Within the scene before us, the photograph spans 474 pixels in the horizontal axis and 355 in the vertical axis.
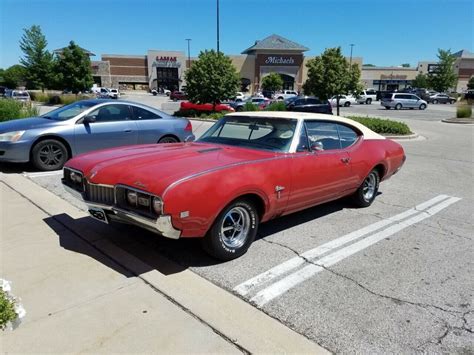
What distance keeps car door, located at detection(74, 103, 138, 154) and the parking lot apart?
4.87ft

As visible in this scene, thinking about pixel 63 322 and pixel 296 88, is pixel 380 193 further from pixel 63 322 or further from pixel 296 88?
pixel 296 88

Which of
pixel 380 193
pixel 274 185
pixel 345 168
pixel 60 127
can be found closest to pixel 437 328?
pixel 274 185

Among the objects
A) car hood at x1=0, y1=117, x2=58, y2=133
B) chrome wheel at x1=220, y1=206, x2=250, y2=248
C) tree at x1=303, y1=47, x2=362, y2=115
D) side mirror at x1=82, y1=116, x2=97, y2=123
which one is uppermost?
tree at x1=303, y1=47, x2=362, y2=115

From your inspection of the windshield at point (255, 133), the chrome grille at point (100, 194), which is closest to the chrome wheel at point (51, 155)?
the windshield at point (255, 133)

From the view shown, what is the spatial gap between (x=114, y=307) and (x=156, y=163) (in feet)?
4.51

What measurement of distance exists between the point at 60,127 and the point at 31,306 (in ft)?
16.3

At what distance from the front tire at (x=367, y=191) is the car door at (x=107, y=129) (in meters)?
4.67

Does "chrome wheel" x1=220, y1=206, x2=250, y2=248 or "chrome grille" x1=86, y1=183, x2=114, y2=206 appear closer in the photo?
"chrome grille" x1=86, y1=183, x2=114, y2=206

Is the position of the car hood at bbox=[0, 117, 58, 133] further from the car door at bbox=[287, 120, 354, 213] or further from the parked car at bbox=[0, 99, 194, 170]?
the car door at bbox=[287, 120, 354, 213]

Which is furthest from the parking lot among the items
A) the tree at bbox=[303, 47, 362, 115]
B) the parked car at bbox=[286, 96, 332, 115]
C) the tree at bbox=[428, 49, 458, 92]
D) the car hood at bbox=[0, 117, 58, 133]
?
the tree at bbox=[428, 49, 458, 92]

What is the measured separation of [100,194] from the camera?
3.64 metres

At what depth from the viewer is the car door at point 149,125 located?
7.89 m

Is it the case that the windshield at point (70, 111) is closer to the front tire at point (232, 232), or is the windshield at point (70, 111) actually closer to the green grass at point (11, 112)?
the green grass at point (11, 112)

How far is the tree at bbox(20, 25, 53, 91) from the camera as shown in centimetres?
4378
